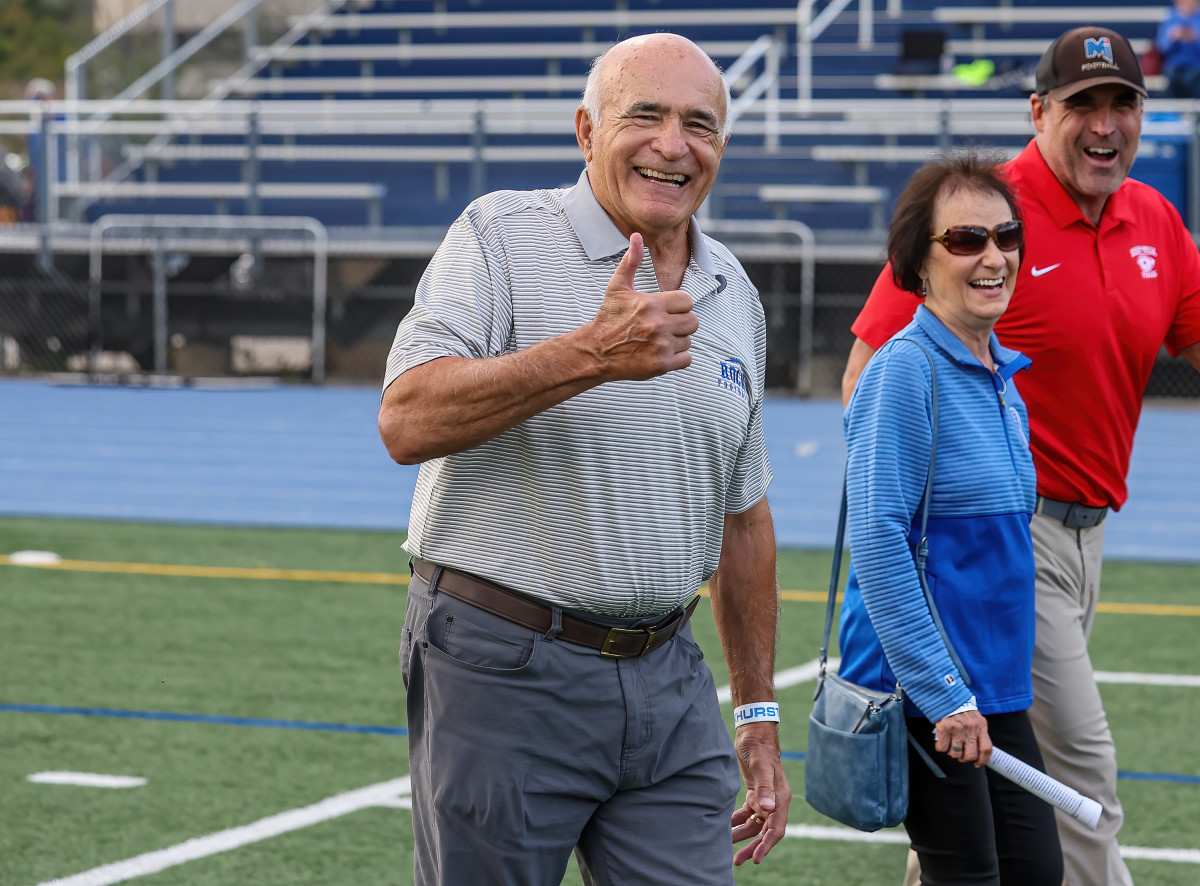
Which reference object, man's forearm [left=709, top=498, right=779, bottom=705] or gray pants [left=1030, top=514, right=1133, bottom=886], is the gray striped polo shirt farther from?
gray pants [left=1030, top=514, right=1133, bottom=886]

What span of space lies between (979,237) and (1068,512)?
0.86 m

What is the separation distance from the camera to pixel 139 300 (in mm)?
19875

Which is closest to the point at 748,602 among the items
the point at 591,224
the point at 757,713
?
the point at 757,713

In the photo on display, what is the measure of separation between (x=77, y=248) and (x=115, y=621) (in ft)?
41.6

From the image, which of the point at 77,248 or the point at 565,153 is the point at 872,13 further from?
the point at 77,248

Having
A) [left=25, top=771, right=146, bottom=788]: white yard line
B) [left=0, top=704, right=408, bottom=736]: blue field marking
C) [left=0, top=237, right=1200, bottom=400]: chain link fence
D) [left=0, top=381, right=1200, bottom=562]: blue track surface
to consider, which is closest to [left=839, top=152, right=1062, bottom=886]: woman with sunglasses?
[left=25, top=771, right=146, bottom=788]: white yard line

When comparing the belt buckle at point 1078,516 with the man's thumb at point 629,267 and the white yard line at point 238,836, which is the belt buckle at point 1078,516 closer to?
the man's thumb at point 629,267

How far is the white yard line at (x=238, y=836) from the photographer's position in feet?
15.7

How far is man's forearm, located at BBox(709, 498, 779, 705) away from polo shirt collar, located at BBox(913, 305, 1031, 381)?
525 mm

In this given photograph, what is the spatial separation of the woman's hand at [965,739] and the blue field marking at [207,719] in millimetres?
3231

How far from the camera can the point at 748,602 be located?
10.9 feet

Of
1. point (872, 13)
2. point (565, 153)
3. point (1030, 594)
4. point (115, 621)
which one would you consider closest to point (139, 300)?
point (565, 153)

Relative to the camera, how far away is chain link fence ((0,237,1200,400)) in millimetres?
19516

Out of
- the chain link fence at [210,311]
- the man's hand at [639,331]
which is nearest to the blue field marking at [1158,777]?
the man's hand at [639,331]
